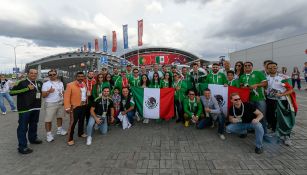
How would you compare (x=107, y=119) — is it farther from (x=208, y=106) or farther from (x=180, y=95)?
(x=208, y=106)

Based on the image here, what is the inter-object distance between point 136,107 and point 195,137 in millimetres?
2357

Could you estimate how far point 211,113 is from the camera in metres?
5.71

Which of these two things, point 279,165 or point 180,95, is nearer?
point 279,165

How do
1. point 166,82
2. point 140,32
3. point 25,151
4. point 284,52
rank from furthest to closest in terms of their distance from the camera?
point 140,32 < point 284,52 < point 166,82 < point 25,151

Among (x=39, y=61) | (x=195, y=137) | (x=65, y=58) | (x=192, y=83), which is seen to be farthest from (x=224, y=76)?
(x=39, y=61)

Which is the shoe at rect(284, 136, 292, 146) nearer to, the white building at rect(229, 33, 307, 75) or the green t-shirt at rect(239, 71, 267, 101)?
the green t-shirt at rect(239, 71, 267, 101)

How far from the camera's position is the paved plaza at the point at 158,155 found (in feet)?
11.8

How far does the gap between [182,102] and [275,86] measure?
270 cm

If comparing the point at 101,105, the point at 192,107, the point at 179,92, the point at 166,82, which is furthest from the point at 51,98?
the point at 192,107

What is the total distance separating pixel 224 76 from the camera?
6148 mm

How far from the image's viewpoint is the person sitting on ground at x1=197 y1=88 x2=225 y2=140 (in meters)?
5.28

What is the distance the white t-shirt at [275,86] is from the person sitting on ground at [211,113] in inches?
50.6

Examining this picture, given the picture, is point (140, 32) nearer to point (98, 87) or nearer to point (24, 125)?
point (98, 87)

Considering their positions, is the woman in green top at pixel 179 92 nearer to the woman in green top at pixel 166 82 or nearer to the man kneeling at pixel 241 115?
the woman in green top at pixel 166 82
